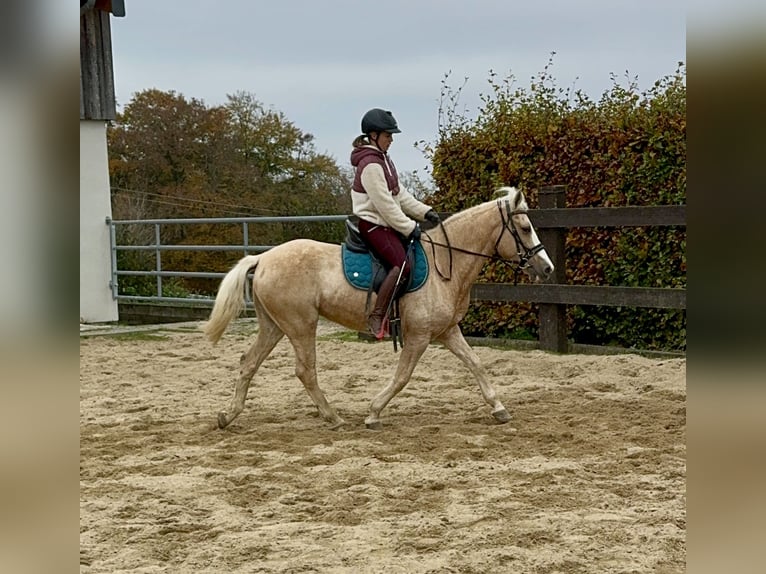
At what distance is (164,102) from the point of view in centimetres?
2277

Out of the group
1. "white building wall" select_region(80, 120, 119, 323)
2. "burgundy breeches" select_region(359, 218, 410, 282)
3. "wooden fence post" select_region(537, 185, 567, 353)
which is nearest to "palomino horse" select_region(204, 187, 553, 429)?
"burgundy breeches" select_region(359, 218, 410, 282)

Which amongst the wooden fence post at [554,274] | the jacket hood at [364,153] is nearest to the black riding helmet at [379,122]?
the jacket hood at [364,153]

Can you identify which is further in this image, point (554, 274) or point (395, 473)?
point (554, 274)

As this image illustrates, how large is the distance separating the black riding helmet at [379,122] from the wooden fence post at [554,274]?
11.8 feet

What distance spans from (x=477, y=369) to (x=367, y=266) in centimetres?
99

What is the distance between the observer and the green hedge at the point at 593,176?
Result: 8.67 metres

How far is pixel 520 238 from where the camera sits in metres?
6.08

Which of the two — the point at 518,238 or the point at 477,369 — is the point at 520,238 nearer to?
the point at 518,238

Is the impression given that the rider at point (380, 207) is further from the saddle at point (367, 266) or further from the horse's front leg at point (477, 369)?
the horse's front leg at point (477, 369)

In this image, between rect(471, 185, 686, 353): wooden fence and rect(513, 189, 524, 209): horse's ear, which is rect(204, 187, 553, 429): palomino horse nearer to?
rect(513, 189, 524, 209): horse's ear

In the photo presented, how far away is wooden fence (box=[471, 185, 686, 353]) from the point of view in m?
8.25

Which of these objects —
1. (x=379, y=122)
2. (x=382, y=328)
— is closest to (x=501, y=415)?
(x=382, y=328)
